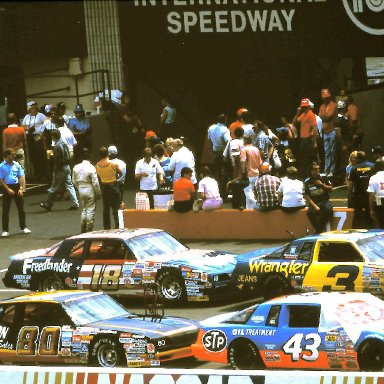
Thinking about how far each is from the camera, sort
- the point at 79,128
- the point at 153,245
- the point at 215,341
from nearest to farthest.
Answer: the point at 215,341, the point at 153,245, the point at 79,128

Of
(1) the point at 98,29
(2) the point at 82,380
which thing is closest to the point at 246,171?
(1) the point at 98,29

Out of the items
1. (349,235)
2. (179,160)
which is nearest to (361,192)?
(349,235)

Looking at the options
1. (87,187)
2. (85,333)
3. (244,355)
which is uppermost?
(87,187)

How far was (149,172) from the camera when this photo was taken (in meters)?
27.2

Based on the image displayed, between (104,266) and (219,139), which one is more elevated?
(219,139)

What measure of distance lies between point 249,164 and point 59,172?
16.3 feet

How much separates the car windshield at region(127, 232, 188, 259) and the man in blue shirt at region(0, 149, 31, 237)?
20.5 feet

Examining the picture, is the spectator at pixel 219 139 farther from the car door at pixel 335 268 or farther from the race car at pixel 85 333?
the race car at pixel 85 333

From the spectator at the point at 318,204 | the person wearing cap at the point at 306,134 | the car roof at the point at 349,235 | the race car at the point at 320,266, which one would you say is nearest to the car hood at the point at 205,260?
the race car at the point at 320,266

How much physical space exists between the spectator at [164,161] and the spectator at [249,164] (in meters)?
1.68

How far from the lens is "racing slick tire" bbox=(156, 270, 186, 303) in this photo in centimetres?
2142

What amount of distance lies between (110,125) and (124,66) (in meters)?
1.58

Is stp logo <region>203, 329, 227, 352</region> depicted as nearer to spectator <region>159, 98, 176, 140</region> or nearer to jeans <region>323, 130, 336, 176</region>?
jeans <region>323, 130, 336, 176</region>

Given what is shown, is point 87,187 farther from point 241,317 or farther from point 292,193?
point 241,317
